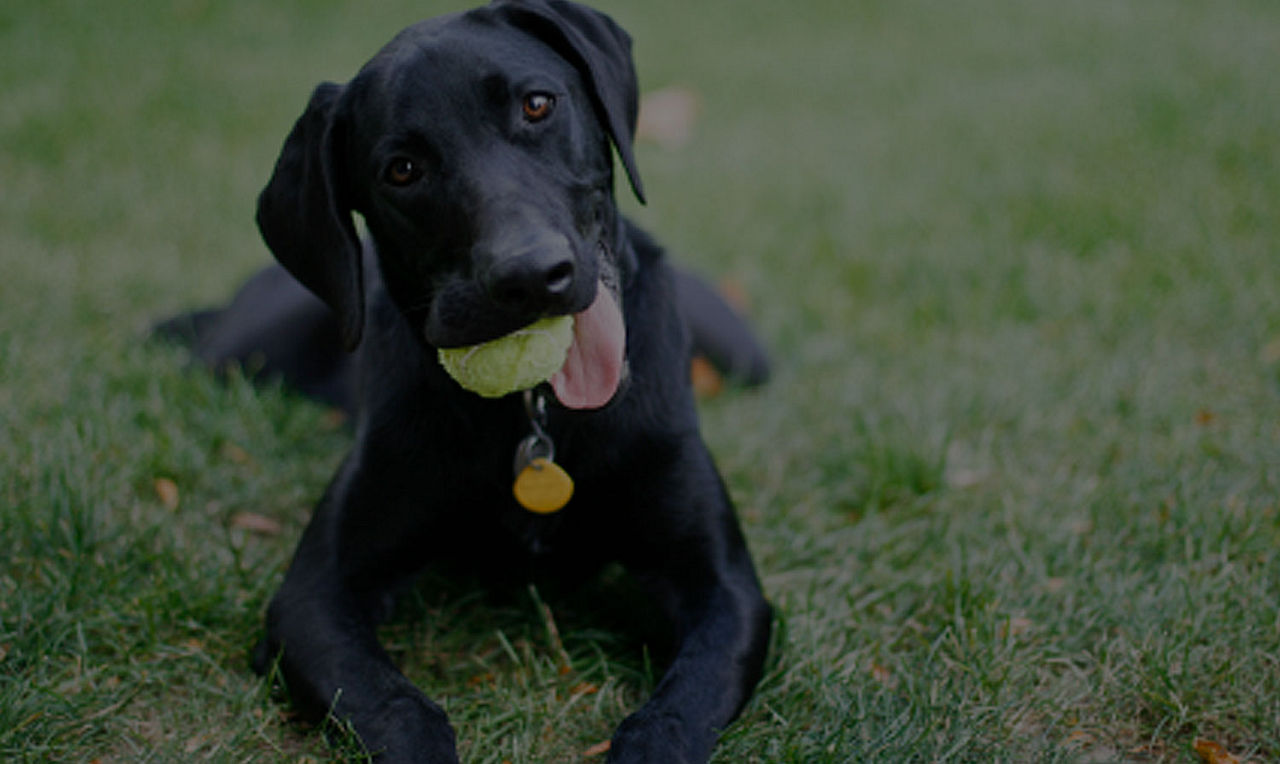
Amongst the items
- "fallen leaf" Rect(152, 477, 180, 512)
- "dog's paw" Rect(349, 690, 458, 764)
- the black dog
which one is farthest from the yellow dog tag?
"fallen leaf" Rect(152, 477, 180, 512)

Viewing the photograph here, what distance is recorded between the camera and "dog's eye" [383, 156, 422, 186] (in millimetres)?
2139

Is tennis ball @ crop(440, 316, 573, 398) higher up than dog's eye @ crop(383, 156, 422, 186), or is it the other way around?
dog's eye @ crop(383, 156, 422, 186)

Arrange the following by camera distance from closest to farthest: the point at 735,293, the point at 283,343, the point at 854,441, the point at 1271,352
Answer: the point at 854,441 < the point at 1271,352 < the point at 283,343 < the point at 735,293

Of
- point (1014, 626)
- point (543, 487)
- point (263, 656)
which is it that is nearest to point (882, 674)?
point (1014, 626)

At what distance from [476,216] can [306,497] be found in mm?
1370

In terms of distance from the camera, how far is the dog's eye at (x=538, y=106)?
2168mm

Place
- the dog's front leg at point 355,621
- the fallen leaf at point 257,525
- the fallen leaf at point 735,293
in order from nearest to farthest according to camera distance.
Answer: the dog's front leg at point 355,621 < the fallen leaf at point 257,525 < the fallen leaf at point 735,293

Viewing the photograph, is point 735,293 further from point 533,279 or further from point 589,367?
point 533,279

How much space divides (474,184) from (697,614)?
0.99 meters

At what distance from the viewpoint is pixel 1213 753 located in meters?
1.95

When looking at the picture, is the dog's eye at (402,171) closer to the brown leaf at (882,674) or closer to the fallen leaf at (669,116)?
the brown leaf at (882,674)

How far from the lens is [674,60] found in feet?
26.1

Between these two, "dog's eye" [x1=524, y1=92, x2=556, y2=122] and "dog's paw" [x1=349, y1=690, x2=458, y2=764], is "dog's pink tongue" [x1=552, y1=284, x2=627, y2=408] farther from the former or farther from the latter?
"dog's paw" [x1=349, y1=690, x2=458, y2=764]

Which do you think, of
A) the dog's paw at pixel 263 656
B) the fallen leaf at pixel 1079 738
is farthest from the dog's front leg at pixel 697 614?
the dog's paw at pixel 263 656
